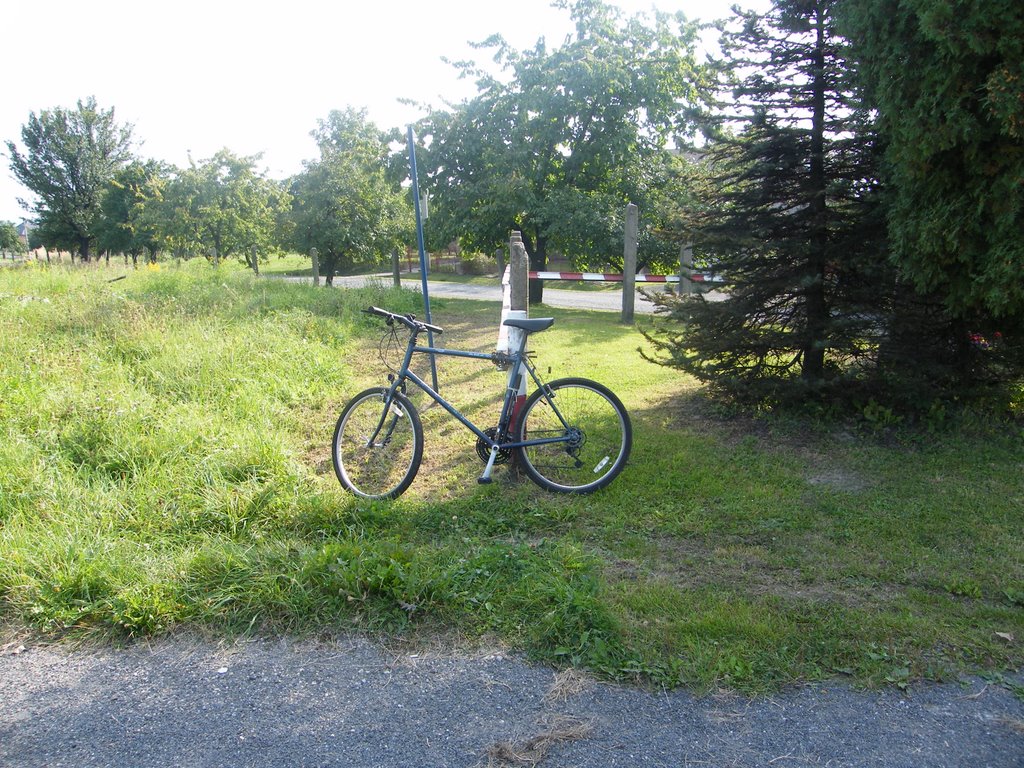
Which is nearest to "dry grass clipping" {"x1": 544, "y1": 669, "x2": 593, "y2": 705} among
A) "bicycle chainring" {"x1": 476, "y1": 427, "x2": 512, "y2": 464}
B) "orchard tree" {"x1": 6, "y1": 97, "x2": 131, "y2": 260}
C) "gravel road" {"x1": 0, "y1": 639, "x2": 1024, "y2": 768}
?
"gravel road" {"x1": 0, "y1": 639, "x2": 1024, "y2": 768}

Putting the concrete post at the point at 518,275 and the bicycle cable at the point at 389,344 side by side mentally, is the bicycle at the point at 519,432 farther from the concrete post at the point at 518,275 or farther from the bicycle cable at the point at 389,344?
the concrete post at the point at 518,275

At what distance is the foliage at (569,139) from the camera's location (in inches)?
562

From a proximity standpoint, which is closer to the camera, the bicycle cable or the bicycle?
the bicycle

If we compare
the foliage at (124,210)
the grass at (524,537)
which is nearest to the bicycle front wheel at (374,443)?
the grass at (524,537)

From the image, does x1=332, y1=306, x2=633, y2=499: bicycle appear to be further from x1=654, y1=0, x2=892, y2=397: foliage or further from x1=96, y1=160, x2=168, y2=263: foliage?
x1=96, y1=160, x2=168, y2=263: foliage

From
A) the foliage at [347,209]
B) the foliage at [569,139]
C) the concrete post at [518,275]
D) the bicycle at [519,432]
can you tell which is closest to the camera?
the bicycle at [519,432]

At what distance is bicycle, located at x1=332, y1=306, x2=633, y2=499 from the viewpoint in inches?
189

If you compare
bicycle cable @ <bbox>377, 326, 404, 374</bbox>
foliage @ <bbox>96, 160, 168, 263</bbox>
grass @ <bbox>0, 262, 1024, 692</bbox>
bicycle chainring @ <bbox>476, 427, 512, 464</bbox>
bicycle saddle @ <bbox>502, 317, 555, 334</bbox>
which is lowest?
grass @ <bbox>0, 262, 1024, 692</bbox>

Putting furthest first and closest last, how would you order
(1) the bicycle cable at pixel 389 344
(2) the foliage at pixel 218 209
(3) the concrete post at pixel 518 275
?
(2) the foliage at pixel 218 209 < (3) the concrete post at pixel 518 275 < (1) the bicycle cable at pixel 389 344

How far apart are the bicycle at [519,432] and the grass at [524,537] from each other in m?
0.19

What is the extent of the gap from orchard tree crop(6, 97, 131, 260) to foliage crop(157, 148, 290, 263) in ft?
45.9

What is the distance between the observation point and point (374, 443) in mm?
4984

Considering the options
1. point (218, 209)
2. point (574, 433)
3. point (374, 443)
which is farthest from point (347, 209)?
point (574, 433)

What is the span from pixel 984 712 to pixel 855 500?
2081 mm
